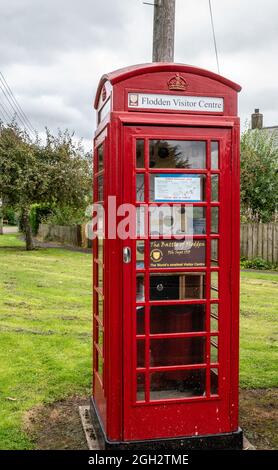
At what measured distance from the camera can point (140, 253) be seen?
3.71 metres

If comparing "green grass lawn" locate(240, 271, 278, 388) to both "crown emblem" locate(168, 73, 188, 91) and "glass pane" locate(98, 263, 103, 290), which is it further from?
"crown emblem" locate(168, 73, 188, 91)

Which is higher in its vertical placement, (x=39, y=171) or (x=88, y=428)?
(x=39, y=171)

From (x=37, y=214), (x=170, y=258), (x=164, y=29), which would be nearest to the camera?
(x=170, y=258)

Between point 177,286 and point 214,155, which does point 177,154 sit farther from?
point 177,286

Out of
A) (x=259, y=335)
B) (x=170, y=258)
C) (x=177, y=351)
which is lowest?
(x=259, y=335)

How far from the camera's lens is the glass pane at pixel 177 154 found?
3.71 metres

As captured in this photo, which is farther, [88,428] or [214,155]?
[88,428]

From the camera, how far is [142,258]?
12.2 feet

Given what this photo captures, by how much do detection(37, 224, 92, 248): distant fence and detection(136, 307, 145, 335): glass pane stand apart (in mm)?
20343

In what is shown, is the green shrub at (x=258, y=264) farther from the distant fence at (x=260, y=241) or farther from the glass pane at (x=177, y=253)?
the glass pane at (x=177, y=253)

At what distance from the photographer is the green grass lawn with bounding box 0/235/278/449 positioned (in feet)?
16.8

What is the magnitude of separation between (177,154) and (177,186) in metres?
0.23

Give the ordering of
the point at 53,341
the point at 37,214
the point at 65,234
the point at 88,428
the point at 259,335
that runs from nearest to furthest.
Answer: the point at 88,428
the point at 53,341
the point at 259,335
the point at 65,234
the point at 37,214

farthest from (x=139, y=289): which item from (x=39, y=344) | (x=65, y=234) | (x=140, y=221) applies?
(x=65, y=234)
